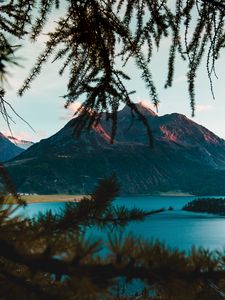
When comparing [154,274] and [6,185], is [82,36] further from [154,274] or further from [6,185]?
[154,274]

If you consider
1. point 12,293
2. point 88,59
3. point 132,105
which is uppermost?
point 88,59

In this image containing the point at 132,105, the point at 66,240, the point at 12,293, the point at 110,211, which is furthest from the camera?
the point at 132,105

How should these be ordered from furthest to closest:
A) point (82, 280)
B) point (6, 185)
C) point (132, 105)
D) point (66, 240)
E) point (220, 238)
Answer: point (220, 238)
point (132, 105)
point (6, 185)
point (66, 240)
point (82, 280)

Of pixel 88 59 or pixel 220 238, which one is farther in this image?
pixel 220 238

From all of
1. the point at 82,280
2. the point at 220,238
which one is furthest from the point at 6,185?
the point at 220,238

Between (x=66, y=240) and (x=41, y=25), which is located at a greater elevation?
(x=41, y=25)

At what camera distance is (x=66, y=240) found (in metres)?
1.20

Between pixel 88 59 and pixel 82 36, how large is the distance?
0.72 feet

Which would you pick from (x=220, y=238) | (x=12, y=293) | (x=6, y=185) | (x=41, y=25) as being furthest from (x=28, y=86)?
(x=220, y=238)

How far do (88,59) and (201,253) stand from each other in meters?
2.97

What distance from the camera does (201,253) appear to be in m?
1.23

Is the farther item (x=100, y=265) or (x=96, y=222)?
(x=96, y=222)

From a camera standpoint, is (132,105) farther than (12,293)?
Yes

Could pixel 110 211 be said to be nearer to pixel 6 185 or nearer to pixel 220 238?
pixel 6 185
